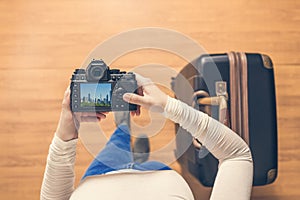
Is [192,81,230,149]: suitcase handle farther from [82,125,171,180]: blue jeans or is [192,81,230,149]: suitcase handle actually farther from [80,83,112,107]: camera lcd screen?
[80,83,112,107]: camera lcd screen

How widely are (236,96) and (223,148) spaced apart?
35cm

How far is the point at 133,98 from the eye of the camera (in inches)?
32.7

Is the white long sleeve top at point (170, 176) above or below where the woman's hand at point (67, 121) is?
below

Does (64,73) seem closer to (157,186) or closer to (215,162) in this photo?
(215,162)

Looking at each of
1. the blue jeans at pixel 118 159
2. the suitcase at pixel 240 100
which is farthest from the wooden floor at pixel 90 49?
the suitcase at pixel 240 100

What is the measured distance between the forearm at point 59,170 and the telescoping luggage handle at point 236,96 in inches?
17.3

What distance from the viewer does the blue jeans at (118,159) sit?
1.10 m

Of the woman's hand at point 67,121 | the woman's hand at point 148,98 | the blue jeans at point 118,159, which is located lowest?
the blue jeans at point 118,159

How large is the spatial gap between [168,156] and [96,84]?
63cm

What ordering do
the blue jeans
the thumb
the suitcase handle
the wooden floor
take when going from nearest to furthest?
the thumb < the blue jeans < the suitcase handle < the wooden floor

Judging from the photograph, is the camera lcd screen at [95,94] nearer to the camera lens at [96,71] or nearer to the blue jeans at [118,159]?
the camera lens at [96,71]

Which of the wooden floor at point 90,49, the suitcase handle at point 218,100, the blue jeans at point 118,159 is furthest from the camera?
the wooden floor at point 90,49

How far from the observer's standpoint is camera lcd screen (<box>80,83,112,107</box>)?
0.85 meters

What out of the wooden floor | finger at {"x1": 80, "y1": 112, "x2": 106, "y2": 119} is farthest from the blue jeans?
finger at {"x1": 80, "y1": 112, "x2": 106, "y2": 119}
